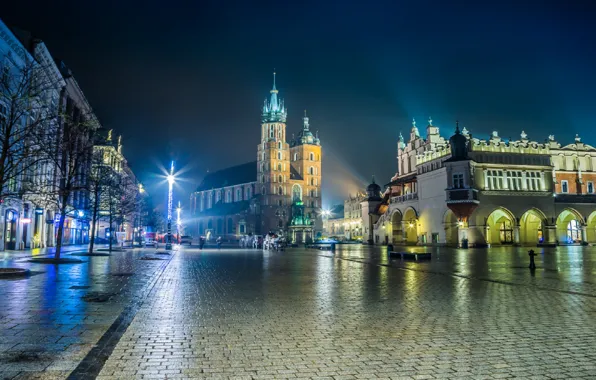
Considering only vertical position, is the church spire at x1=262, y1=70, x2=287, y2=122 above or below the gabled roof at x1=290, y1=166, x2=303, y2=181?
above

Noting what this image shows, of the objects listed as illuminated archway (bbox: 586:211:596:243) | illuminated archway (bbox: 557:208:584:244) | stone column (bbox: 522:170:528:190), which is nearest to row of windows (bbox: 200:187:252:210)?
stone column (bbox: 522:170:528:190)

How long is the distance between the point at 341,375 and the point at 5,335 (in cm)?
544

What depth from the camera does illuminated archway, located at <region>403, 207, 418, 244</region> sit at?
6585cm

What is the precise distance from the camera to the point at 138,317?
909 centimetres

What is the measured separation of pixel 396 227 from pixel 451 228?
467 inches

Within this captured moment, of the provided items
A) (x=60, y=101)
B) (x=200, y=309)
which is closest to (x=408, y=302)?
(x=200, y=309)

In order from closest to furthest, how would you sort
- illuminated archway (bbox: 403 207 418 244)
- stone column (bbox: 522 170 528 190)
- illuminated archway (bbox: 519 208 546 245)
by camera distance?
stone column (bbox: 522 170 528 190), illuminated archway (bbox: 519 208 546 245), illuminated archway (bbox: 403 207 418 244)

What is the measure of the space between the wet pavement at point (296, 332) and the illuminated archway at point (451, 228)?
4364 centimetres

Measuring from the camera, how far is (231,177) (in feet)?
490

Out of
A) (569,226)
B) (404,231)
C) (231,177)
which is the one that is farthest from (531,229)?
(231,177)

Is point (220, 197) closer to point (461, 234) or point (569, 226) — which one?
point (461, 234)

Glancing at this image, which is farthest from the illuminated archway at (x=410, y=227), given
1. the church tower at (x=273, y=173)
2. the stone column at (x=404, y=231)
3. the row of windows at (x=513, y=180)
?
the church tower at (x=273, y=173)

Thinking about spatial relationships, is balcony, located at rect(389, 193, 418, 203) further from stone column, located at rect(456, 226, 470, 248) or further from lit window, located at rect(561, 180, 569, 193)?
lit window, located at rect(561, 180, 569, 193)

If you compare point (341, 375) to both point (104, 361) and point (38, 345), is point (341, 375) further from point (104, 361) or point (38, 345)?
point (38, 345)
